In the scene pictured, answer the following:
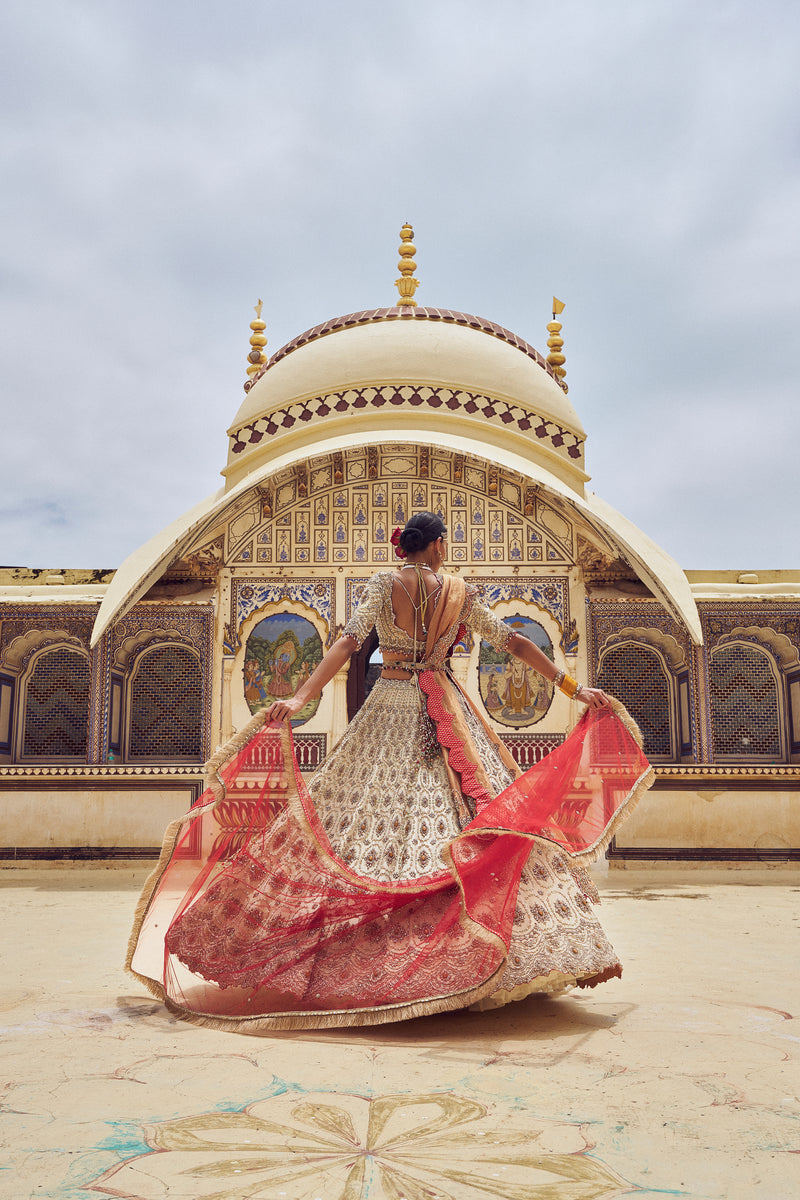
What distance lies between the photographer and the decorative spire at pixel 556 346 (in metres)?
12.4

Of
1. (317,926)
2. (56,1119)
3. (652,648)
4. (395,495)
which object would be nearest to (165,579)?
(395,495)

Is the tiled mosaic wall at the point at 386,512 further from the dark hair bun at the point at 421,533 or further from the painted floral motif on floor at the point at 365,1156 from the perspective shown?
the painted floral motif on floor at the point at 365,1156

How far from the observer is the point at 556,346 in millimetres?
12586

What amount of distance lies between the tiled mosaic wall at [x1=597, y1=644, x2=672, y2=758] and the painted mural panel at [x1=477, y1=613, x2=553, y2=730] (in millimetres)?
1015

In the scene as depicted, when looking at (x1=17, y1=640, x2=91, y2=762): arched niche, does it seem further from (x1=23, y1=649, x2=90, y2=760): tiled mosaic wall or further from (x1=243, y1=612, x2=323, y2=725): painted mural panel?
(x1=243, y1=612, x2=323, y2=725): painted mural panel

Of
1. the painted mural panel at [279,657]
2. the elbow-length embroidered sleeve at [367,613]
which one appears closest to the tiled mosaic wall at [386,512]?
the painted mural panel at [279,657]

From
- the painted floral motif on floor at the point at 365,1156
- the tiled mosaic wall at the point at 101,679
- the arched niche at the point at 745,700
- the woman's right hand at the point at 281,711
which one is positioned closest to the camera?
the painted floral motif on floor at the point at 365,1156

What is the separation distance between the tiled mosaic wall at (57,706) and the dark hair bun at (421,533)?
24.3 feet

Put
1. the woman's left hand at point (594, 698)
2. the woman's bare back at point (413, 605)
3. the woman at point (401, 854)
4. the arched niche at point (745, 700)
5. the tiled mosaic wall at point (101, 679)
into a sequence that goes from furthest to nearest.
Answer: the arched niche at point (745, 700) < the tiled mosaic wall at point (101, 679) < the woman's bare back at point (413, 605) < the woman's left hand at point (594, 698) < the woman at point (401, 854)

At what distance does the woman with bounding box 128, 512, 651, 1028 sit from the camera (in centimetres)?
279

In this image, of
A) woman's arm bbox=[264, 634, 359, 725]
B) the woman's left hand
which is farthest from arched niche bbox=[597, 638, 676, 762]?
woman's arm bbox=[264, 634, 359, 725]

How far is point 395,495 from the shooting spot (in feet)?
32.1

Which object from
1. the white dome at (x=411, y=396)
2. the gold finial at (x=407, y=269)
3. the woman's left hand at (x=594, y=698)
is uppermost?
the gold finial at (x=407, y=269)

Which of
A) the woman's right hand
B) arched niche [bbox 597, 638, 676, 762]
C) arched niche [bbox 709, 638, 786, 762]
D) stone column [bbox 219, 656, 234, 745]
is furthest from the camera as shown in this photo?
arched niche [bbox 597, 638, 676, 762]
